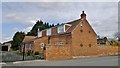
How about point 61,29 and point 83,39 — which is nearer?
point 83,39

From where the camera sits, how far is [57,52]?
102 feet

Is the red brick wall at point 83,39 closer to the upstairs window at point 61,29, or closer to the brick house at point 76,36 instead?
the brick house at point 76,36

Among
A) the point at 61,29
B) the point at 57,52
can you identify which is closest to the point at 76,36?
the point at 61,29

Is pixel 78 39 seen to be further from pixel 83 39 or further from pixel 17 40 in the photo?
pixel 17 40

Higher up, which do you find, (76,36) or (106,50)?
(76,36)

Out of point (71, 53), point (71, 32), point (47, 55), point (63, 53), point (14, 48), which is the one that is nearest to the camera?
point (47, 55)

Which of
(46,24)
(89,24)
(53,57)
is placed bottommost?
(53,57)

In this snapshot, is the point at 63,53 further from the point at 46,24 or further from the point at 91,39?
the point at 46,24

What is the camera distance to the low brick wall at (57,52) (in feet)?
98.3

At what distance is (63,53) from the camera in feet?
104

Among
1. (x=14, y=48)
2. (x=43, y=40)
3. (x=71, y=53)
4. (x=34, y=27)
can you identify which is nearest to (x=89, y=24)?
(x=71, y=53)

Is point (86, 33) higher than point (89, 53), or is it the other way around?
point (86, 33)

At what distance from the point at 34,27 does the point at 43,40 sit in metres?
53.8

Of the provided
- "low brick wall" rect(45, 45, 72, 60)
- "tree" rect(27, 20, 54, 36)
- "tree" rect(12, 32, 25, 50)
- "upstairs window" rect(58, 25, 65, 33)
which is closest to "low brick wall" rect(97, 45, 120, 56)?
"upstairs window" rect(58, 25, 65, 33)
